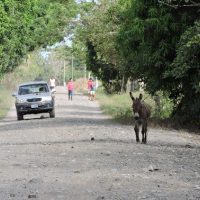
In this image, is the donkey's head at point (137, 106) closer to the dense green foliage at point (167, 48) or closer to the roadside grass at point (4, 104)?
the dense green foliage at point (167, 48)

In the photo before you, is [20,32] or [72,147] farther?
[20,32]

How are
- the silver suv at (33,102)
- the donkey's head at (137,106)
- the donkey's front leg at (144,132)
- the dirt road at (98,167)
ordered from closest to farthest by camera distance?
the dirt road at (98,167) → the donkey's head at (137,106) → the donkey's front leg at (144,132) → the silver suv at (33,102)

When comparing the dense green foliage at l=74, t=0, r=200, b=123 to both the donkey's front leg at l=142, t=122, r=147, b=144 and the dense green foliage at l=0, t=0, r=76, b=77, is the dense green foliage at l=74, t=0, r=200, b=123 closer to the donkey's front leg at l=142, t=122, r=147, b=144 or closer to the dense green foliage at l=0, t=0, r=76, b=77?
the donkey's front leg at l=142, t=122, r=147, b=144

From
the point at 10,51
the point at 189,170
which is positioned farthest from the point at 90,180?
the point at 10,51

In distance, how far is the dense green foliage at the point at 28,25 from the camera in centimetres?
4934

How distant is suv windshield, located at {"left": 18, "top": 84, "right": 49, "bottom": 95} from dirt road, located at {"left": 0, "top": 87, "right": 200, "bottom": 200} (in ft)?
39.6

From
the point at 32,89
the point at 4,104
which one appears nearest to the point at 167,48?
the point at 32,89

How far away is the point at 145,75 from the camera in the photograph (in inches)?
1027

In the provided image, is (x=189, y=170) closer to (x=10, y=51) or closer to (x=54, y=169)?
(x=54, y=169)

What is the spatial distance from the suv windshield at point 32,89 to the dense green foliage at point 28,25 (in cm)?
1221

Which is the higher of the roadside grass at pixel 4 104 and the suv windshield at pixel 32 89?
the suv windshield at pixel 32 89

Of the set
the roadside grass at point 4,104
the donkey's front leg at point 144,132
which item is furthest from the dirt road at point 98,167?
the roadside grass at point 4,104

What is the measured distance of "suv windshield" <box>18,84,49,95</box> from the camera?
3436 centimetres

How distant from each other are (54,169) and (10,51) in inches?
1573
